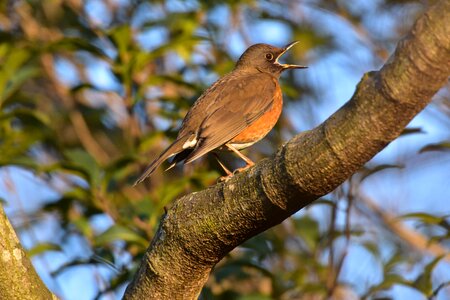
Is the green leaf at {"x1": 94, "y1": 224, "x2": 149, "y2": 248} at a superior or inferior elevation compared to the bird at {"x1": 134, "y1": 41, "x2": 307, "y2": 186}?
inferior

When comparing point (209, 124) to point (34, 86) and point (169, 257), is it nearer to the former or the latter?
point (169, 257)

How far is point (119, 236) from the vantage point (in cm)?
507

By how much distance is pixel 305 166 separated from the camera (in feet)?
9.39

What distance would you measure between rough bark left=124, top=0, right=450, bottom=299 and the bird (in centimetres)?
155

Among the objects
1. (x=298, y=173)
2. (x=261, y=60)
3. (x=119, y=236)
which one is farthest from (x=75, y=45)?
(x=298, y=173)

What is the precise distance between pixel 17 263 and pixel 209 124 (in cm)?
241

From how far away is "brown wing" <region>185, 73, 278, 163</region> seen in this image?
17.9 ft

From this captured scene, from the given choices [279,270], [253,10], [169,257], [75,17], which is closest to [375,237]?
[279,270]

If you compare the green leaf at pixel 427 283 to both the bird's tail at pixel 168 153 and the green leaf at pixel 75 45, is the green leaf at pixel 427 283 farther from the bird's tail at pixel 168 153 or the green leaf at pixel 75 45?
the green leaf at pixel 75 45

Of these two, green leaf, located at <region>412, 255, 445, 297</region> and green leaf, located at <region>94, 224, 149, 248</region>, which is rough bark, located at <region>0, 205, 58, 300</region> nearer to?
green leaf, located at <region>94, 224, 149, 248</region>

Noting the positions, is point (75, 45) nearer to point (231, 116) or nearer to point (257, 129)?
point (231, 116)

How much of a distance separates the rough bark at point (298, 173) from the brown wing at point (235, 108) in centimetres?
165

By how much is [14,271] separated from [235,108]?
2.80 m

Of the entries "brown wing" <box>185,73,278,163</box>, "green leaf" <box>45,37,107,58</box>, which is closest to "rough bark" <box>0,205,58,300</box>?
"brown wing" <box>185,73,278,163</box>
